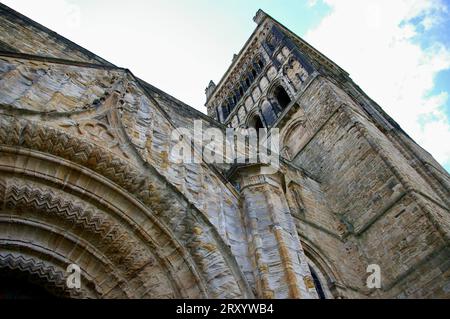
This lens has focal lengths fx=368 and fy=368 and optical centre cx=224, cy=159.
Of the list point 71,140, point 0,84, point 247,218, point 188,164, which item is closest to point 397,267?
point 247,218

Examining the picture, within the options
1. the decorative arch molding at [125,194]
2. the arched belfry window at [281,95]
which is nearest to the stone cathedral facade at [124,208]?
the decorative arch molding at [125,194]

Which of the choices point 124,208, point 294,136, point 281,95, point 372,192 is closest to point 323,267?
point 372,192

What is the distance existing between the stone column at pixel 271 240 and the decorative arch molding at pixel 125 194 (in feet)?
1.04

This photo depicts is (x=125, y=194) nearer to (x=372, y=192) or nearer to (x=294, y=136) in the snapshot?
(x=372, y=192)

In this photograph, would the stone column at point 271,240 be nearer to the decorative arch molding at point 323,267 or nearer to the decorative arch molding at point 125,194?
the decorative arch molding at point 125,194

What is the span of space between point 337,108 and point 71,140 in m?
11.0

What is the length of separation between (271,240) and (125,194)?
A: 1.89 meters

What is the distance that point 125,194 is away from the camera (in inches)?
175

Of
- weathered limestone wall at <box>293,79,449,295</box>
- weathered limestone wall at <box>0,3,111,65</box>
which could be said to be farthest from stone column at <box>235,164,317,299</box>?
weathered limestone wall at <box>293,79,449,295</box>

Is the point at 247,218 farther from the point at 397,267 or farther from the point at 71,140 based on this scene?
the point at 397,267

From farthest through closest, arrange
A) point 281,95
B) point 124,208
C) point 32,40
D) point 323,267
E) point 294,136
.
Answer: point 281,95, point 294,136, point 323,267, point 32,40, point 124,208

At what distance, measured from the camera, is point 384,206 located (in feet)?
32.7

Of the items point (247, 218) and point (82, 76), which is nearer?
point (247, 218)

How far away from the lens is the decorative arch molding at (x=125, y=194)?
392cm
